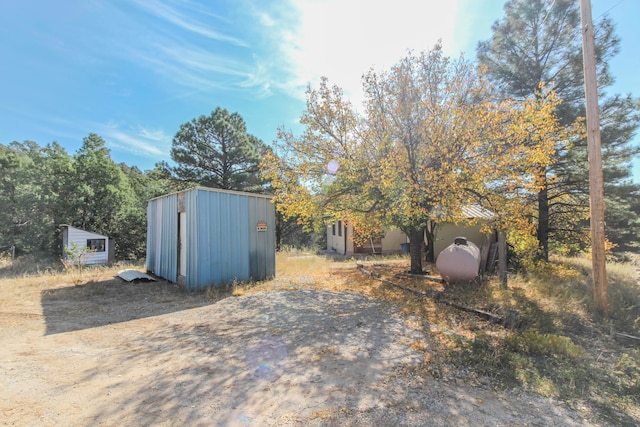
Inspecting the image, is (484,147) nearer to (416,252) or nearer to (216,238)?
(416,252)

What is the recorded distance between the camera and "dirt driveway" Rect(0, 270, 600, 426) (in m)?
2.59

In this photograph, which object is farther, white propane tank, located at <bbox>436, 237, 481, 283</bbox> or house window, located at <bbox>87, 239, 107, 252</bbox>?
house window, located at <bbox>87, 239, 107, 252</bbox>

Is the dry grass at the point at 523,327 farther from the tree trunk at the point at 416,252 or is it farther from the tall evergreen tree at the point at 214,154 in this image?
the tall evergreen tree at the point at 214,154

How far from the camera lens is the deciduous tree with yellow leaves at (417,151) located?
6715 mm

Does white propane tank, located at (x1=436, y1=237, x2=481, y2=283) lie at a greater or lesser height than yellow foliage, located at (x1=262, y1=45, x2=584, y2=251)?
lesser

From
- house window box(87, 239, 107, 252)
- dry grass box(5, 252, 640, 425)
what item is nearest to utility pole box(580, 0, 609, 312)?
dry grass box(5, 252, 640, 425)

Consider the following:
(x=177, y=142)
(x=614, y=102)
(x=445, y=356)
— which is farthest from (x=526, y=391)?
(x=177, y=142)

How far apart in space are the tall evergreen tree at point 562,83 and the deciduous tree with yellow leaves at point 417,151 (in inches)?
145

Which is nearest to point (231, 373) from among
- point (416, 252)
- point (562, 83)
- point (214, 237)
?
point (214, 237)

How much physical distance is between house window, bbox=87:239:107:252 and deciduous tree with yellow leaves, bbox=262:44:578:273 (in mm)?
15596

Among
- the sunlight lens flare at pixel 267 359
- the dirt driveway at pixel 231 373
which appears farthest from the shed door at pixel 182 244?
the sunlight lens flare at pixel 267 359

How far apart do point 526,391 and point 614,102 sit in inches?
469

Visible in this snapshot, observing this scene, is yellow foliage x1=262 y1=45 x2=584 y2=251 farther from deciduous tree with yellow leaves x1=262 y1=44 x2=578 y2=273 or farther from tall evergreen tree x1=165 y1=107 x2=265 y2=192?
tall evergreen tree x1=165 y1=107 x2=265 y2=192

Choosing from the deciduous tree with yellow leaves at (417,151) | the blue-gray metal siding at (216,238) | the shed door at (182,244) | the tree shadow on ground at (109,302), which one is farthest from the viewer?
the shed door at (182,244)
